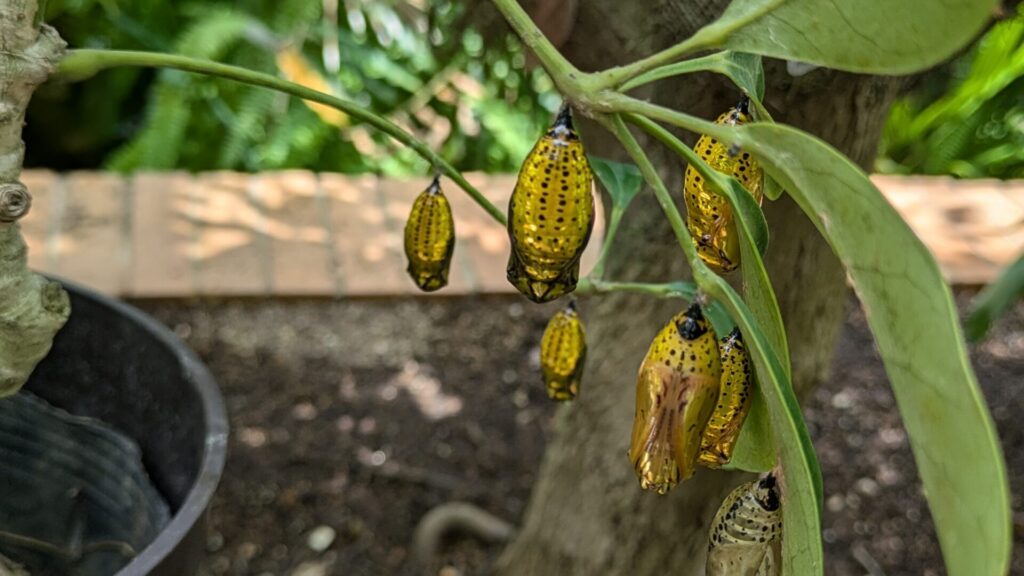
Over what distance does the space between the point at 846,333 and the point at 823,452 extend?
13.8 inches

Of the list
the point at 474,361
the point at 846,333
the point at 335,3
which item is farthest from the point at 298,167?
the point at 846,333

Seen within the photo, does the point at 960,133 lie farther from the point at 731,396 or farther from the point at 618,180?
the point at 731,396

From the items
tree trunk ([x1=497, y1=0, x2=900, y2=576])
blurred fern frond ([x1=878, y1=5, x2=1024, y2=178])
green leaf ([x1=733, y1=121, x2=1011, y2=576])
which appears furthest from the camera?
blurred fern frond ([x1=878, y1=5, x2=1024, y2=178])

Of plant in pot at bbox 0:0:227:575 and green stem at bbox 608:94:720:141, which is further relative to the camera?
plant in pot at bbox 0:0:227:575

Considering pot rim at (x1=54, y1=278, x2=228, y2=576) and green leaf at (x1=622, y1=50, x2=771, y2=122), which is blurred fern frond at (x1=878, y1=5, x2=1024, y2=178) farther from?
green leaf at (x1=622, y1=50, x2=771, y2=122)

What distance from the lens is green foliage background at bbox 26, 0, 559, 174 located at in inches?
101

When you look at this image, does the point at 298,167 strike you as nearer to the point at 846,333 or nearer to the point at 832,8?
the point at 846,333

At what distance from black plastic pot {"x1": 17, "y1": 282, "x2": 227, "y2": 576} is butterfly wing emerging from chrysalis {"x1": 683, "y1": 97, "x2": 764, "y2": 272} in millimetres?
461

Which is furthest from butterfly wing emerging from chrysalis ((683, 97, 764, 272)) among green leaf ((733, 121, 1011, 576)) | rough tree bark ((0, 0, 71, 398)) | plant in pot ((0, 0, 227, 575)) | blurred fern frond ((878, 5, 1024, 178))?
blurred fern frond ((878, 5, 1024, 178))

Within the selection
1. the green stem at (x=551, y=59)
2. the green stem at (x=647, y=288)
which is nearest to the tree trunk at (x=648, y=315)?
the green stem at (x=647, y=288)

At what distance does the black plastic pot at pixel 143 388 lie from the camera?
920mm

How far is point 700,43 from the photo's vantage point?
1.52 ft

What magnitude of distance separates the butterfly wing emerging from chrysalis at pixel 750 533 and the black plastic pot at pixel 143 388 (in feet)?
1.47

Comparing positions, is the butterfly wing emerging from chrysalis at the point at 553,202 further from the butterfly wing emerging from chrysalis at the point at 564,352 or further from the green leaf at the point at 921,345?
the butterfly wing emerging from chrysalis at the point at 564,352
